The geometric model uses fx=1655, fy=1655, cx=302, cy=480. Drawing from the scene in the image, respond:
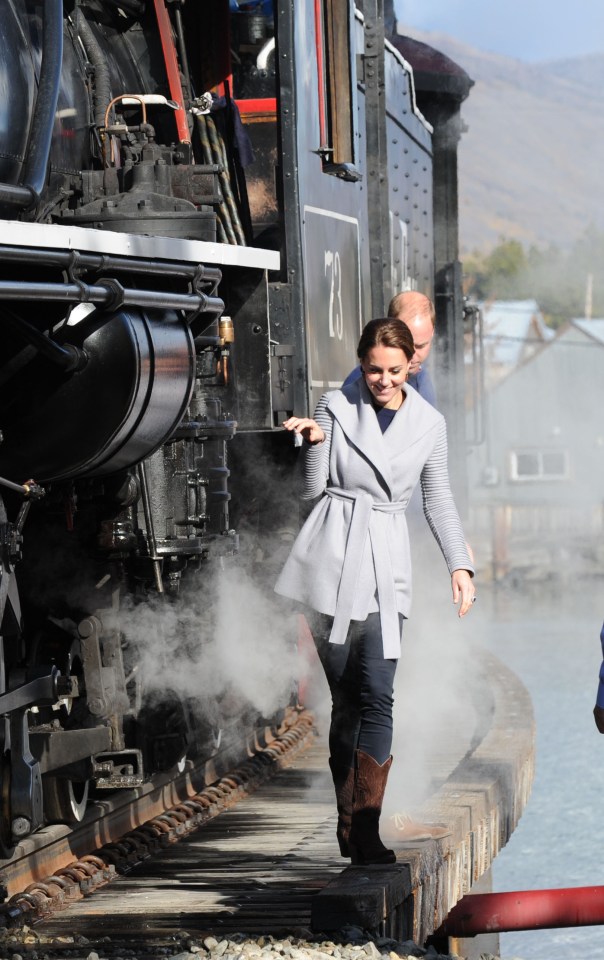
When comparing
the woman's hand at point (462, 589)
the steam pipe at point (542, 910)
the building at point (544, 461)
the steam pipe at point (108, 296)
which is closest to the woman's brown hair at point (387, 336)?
the steam pipe at point (108, 296)

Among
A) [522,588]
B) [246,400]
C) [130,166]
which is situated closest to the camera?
[130,166]

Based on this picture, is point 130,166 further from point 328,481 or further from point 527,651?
point 527,651

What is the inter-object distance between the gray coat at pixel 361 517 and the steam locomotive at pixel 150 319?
0.45m

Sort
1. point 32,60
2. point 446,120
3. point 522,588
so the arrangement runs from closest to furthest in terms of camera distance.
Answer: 1. point 32,60
2. point 446,120
3. point 522,588

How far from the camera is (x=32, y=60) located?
446 cm

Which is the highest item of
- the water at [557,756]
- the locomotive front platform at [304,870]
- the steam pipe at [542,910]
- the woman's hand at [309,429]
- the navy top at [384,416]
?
the navy top at [384,416]

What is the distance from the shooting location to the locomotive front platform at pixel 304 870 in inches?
163

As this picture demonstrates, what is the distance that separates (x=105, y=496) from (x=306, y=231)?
1.35 meters

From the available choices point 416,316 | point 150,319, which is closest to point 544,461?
point 416,316

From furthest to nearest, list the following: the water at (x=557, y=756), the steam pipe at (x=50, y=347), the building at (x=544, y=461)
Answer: the building at (x=544, y=461) < the water at (x=557, y=756) < the steam pipe at (x=50, y=347)

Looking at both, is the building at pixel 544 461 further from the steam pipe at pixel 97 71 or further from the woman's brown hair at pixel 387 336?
the woman's brown hair at pixel 387 336

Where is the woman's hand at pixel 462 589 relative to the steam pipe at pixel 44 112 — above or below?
below

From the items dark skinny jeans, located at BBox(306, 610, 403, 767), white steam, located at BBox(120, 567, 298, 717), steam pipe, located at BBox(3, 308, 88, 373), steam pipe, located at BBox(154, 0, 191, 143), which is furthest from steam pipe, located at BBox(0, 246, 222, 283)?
white steam, located at BBox(120, 567, 298, 717)

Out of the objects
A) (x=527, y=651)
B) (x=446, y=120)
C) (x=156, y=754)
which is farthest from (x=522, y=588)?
(x=156, y=754)
